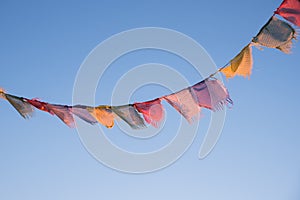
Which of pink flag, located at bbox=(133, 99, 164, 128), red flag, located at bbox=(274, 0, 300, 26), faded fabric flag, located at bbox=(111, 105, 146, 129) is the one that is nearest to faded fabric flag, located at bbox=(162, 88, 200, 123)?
pink flag, located at bbox=(133, 99, 164, 128)

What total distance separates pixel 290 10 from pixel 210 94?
1467 millimetres

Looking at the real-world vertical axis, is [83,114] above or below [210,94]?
above

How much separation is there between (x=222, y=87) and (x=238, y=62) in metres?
0.41

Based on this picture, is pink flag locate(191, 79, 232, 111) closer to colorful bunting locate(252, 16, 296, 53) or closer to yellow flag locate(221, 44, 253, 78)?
yellow flag locate(221, 44, 253, 78)

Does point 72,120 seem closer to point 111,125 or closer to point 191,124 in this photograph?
point 111,125

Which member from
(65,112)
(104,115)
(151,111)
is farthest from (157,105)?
(65,112)

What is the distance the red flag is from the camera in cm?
476

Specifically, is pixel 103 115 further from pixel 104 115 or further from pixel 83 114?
pixel 83 114

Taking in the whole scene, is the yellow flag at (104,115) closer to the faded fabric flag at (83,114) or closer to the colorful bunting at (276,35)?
the faded fabric flag at (83,114)

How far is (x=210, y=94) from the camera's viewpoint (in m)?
5.64

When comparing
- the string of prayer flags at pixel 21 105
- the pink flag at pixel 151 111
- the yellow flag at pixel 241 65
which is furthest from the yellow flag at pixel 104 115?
the yellow flag at pixel 241 65

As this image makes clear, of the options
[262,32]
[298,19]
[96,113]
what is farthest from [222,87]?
[96,113]

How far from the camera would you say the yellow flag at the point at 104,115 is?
5910 millimetres

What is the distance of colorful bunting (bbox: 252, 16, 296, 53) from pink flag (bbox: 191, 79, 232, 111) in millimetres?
806
